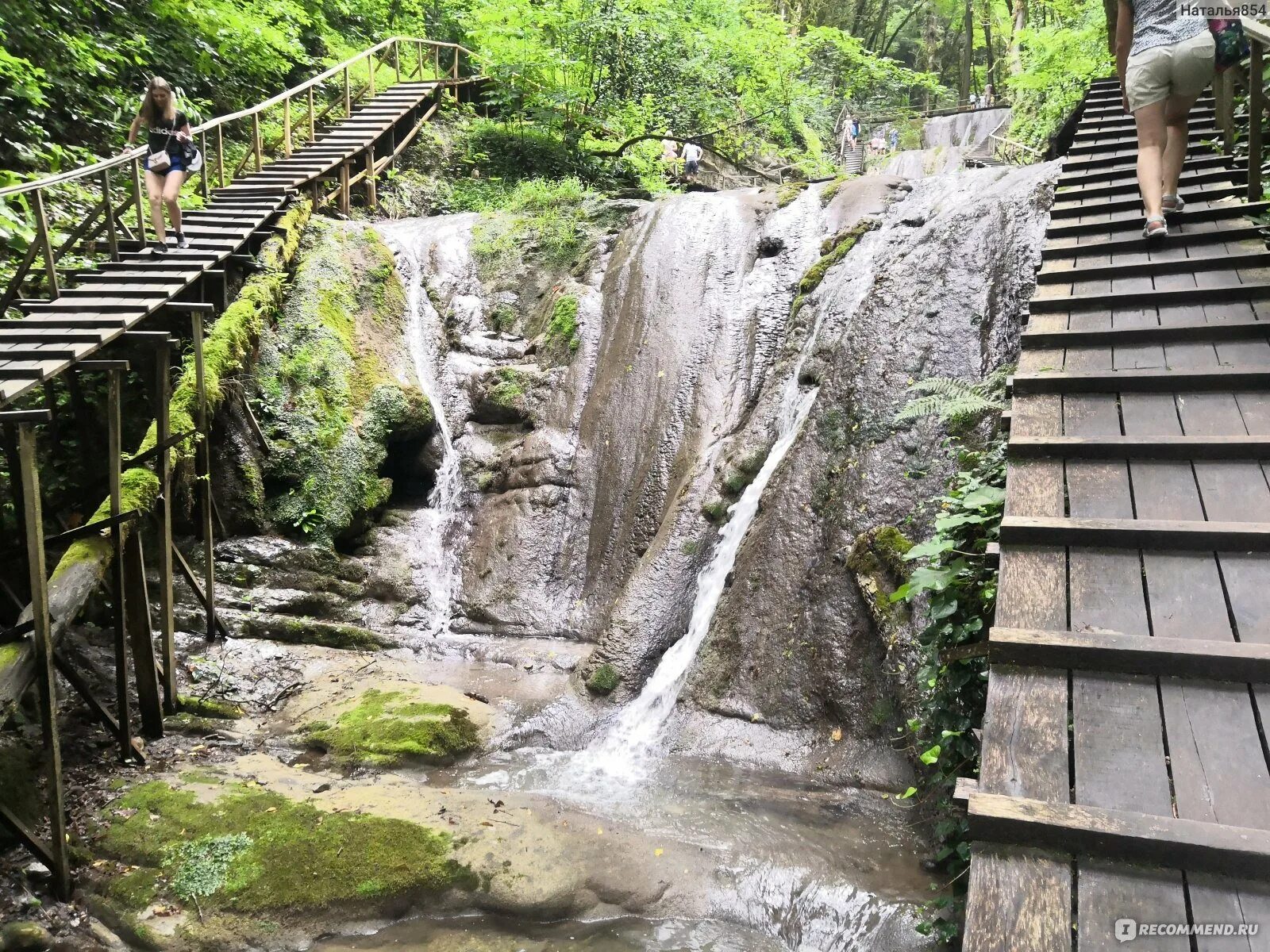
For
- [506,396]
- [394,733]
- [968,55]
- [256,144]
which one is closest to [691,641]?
[394,733]

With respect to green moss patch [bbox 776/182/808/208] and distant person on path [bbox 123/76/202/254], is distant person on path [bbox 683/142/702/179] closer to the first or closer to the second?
green moss patch [bbox 776/182/808/208]

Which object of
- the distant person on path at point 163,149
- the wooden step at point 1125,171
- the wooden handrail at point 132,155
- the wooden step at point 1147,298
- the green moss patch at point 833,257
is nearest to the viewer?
the wooden step at point 1147,298

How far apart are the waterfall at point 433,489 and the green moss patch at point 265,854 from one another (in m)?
3.85

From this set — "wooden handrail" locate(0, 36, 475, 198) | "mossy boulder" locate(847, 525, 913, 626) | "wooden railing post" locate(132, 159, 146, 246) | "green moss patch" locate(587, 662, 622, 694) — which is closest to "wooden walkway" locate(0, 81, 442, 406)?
"wooden railing post" locate(132, 159, 146, 246)

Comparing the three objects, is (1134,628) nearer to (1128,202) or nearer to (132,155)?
(1128,202)

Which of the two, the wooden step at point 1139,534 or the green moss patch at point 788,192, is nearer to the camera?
the wooden step at point 1139,534

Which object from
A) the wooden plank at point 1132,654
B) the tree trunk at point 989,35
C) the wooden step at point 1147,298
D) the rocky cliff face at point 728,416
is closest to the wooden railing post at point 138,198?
the rocky cliff face at point 728,416

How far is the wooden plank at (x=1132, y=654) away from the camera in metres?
2.26

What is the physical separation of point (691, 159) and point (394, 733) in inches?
639

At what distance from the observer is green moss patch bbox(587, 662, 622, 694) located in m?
7.12

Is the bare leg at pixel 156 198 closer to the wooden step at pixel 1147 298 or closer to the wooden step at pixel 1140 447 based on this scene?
the wooden step at pixel 1147 298

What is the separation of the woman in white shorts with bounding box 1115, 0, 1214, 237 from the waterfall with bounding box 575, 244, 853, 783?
3.51 metres

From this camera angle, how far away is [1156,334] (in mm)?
4012

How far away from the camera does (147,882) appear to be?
4.43 metres
